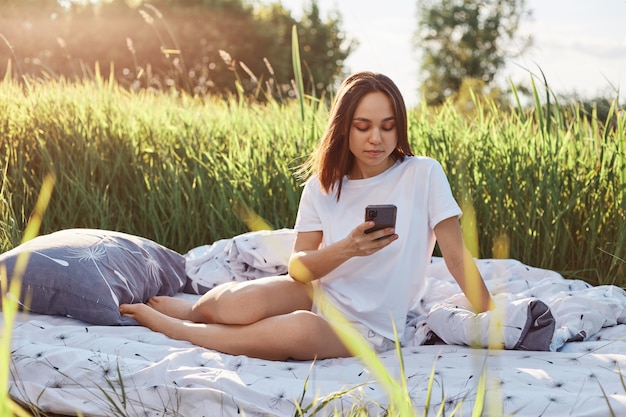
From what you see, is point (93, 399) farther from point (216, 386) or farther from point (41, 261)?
point (41, 261)

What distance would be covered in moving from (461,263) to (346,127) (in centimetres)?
56

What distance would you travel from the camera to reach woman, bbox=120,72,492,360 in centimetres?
234

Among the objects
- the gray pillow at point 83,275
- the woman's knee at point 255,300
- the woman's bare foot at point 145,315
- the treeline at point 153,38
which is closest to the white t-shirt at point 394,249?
the woman's knee at point 255,300

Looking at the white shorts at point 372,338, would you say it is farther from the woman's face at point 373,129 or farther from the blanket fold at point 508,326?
the woman's face at point 373,129

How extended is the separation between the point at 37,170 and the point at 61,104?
0.45 meters

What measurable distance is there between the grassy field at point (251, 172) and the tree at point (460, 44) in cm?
2516

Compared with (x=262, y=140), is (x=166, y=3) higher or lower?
higher

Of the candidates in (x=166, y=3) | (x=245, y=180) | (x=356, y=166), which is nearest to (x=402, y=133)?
(x=356, y=166)

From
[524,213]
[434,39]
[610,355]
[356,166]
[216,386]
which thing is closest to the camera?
[216,386]

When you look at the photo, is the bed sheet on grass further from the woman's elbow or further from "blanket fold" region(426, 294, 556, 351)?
the woman's elbow

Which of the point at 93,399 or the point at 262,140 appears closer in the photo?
the point at 93,399

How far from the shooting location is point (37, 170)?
13.7ft

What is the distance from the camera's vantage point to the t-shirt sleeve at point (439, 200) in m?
2.37

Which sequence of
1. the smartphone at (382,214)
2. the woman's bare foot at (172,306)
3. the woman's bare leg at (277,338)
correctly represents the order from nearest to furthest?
the smartphone at (382,214), the woman's bare leg at (277,338), the woman's bare foot at (172,306)
